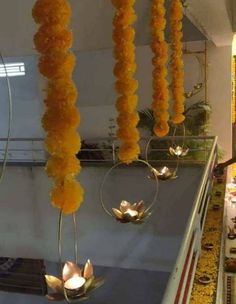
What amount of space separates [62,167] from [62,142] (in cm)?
17

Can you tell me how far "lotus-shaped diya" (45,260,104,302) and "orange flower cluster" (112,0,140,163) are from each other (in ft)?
3.90

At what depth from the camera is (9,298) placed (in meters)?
8.82

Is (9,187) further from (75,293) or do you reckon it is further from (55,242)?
(75,293)

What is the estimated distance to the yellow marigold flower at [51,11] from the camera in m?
2.21

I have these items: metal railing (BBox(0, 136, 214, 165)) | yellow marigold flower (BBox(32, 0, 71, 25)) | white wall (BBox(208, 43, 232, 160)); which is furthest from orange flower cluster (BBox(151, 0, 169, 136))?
white wall (BBox(208, 43, 232, 160))

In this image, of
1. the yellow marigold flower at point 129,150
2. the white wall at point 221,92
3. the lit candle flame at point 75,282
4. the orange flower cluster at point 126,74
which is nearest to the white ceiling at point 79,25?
the white wall at point 221,92

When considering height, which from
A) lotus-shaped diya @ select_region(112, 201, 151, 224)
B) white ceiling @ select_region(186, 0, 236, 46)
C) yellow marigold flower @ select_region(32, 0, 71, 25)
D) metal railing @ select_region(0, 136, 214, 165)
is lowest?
lotus-shaped diya @ select_region(112, 201, 151, 224)

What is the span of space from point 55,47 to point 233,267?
8.69 ft

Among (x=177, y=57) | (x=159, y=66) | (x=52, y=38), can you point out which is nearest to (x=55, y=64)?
(x=52, y=38)

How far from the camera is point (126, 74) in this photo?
141 inches

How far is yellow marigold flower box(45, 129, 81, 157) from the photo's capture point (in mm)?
2406

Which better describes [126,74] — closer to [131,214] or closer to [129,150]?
[129,150]

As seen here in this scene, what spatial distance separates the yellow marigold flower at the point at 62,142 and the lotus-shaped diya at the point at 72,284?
1082 mm

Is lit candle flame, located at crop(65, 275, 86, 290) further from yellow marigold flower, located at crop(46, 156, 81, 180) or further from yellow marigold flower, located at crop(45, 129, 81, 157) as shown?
yellow marigold flower, located at crop(45, 129, 81, 157)
